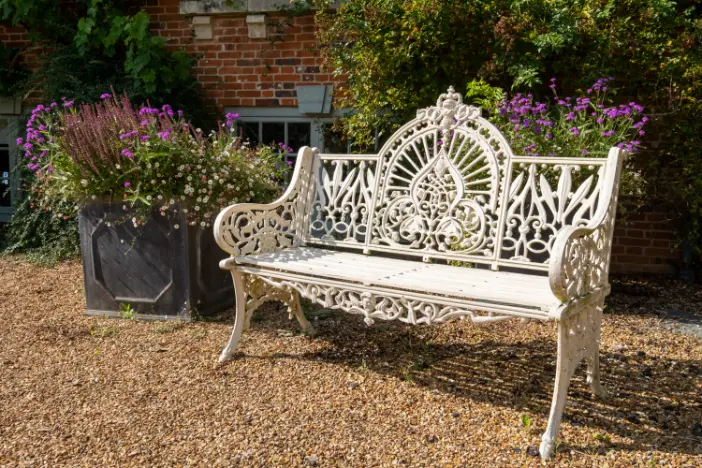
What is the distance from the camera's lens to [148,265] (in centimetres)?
395

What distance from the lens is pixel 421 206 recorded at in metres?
3.29

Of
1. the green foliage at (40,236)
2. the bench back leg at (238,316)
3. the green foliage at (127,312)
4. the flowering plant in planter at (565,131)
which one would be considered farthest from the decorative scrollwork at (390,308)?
the green foliage at (40,236)

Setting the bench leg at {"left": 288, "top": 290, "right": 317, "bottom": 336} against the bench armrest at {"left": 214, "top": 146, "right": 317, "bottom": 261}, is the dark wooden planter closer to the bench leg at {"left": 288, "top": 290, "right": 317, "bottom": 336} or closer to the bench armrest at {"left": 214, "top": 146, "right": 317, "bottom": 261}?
the bench armrest at {"left": 214, "top": 146, "right": 317, "bottom": 261}

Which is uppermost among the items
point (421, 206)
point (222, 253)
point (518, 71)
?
point (518, 71)

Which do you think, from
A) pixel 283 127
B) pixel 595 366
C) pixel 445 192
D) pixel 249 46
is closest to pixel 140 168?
pixel 445 192

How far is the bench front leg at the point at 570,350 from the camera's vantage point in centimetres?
Result: 231

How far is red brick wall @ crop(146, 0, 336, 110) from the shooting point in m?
6.17

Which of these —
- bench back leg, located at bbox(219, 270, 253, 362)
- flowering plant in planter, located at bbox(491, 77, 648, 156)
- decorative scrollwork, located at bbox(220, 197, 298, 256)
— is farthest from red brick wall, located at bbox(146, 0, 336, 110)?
bench back leg, located at bbox(219, 270, 253, 362)

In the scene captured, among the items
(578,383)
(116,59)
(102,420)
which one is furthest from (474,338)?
(116,59)

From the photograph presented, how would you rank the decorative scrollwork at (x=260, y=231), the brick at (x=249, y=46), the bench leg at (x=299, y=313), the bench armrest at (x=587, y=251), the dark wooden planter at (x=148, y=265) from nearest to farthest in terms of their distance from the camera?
the bench armrest at (x=587, y=251), the decorative scrollwork at (x=260, y=231), the bench leg at (x=299, y=313), the dark wooden planter at (x=148, y=265), the brick at (x=249, y=46)

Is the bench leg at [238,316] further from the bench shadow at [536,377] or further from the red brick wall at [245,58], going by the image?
the red brick wall at [245,58]

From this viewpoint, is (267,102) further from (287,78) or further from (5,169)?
(5,169)

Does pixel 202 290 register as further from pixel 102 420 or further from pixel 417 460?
pixel 417 460

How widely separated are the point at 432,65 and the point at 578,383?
296cm
